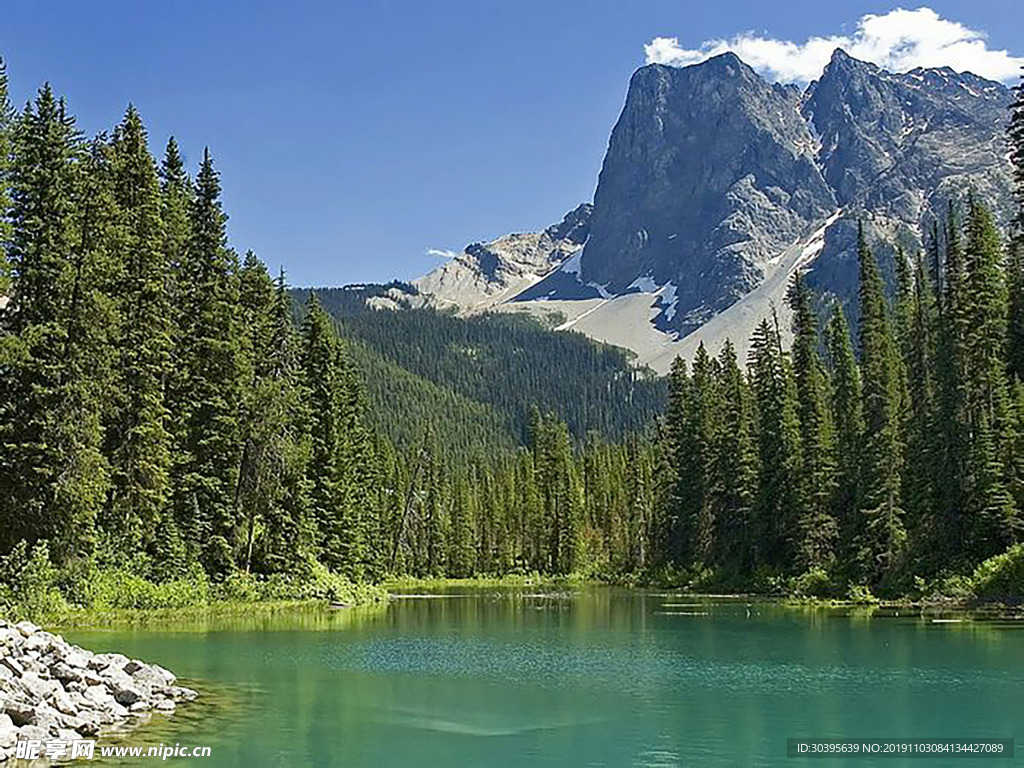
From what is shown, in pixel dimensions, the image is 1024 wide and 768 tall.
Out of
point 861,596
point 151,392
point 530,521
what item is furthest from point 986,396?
point 530,521

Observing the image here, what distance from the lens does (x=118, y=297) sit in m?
46.8

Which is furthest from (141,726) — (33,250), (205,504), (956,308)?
(956,308)

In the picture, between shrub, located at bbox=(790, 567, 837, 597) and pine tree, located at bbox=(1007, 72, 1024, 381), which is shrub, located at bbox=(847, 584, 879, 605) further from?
pine tree, located at bbox=(1007, 72, 1024, 381)

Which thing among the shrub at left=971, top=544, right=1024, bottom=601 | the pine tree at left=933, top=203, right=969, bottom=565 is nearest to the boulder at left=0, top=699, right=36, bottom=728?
the shrub at left=971, top=544, right=1024, bottom=601

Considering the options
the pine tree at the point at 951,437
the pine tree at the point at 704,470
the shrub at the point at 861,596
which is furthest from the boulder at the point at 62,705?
the pine tree at the point at 704,470

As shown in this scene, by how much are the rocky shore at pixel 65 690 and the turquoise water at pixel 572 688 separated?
867mm

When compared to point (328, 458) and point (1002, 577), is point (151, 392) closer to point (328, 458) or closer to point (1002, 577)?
point (328, 458)

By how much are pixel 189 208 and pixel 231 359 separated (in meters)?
8.39

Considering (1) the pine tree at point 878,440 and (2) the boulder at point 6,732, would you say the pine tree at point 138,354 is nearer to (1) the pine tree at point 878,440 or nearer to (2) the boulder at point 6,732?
(2) the boulder at point 6,732

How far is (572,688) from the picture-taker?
28.3m

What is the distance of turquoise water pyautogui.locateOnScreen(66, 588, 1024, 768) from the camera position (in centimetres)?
2053

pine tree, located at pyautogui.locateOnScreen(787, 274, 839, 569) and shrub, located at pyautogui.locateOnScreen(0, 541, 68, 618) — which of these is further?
pine tree, located at pyautogui.locateOnScreen(787, 274, 839, 569)

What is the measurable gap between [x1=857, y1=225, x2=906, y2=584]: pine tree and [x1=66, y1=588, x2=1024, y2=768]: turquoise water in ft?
43.5

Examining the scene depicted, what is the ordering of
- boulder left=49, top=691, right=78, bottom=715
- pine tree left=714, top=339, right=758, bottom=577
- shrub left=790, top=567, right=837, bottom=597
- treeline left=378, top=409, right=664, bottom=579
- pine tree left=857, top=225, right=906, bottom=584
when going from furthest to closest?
1. treeline left=378, top=409, right=664, bottom=579
2. pine tree left=714, top=339, right=758, bottom=577
3. shrub left=790, top=567, right=837, bottom=597
4. pine tree left=857, top=225, right=906, bottom=584
5. boulder left=49, top=691, right=78, bottom=715
